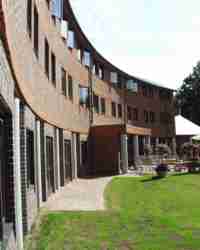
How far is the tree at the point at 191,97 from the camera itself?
223ft

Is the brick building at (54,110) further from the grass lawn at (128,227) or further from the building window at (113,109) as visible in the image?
the grass lawn at (128,227)

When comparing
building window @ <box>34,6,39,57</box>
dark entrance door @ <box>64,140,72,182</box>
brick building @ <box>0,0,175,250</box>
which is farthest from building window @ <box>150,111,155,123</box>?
building window @ <box>34,6,39,57</box>

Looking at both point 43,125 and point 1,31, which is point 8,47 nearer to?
point 1,31

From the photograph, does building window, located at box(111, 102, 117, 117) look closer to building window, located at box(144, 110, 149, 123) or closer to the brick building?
the brick building

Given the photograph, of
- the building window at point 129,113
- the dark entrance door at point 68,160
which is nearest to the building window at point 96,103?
the building window at point 129,113

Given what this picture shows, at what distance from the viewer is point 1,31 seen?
5.21 m

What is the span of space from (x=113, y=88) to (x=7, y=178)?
28260 mm

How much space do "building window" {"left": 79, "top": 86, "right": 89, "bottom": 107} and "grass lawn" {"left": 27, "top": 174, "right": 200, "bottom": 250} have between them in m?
10.6

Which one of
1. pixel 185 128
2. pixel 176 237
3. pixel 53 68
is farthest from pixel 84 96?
pixel 185 128

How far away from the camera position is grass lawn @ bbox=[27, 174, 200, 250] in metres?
8.09

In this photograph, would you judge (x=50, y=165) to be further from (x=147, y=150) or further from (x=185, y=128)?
(x=185, y=128)

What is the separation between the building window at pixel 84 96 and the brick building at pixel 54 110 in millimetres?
25

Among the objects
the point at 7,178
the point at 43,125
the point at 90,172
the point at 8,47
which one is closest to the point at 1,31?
the point at 8,47

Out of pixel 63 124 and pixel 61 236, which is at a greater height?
pixel 63 124
